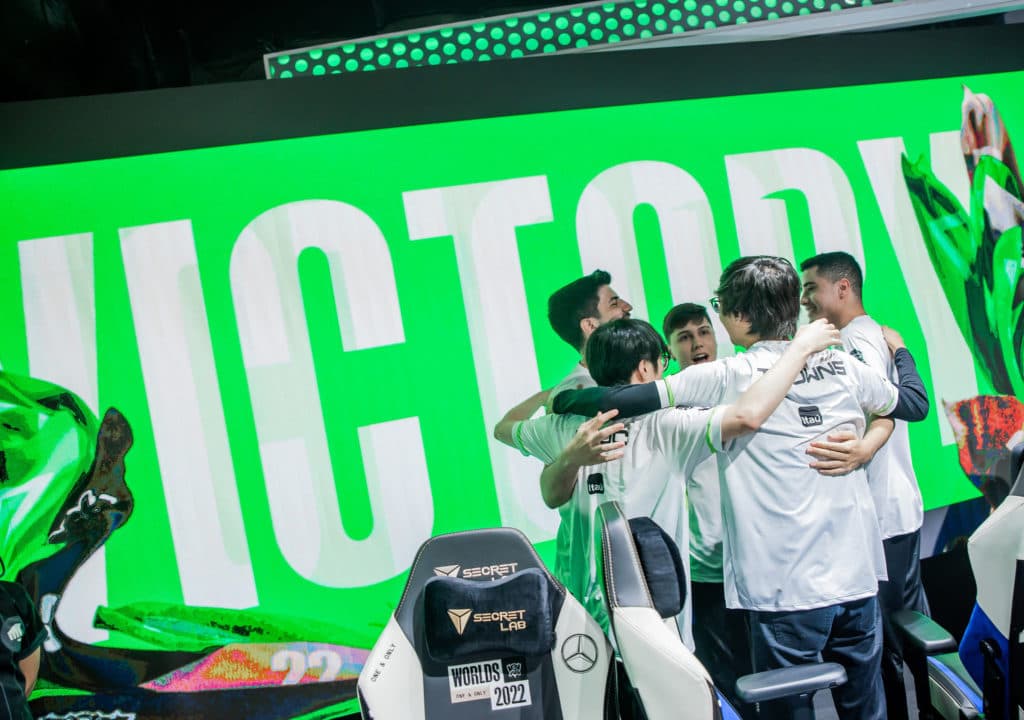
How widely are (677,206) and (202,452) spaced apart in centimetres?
174

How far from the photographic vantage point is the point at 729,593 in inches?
108

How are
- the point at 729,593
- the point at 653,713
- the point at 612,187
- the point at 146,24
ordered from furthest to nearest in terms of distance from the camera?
the point at 146,24, the point at 612,187, the point at 729,593, the point at 653,713

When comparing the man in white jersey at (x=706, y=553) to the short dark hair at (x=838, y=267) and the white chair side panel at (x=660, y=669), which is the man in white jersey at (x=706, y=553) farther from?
the white chair side panel at (x=660, y=669)

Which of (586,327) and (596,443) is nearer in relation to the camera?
(596,443)

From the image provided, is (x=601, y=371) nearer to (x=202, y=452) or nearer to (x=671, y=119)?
(x=671, y=119)

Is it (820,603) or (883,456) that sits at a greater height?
(883,456)

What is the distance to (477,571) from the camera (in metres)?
1.92

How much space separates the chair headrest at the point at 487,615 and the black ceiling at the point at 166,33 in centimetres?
223

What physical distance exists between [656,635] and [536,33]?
2.24 meters

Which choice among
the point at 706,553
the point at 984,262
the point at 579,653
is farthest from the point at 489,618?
the point at 984,262

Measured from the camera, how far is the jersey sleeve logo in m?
2.72

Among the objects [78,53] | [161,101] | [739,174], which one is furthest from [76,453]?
[739,174]

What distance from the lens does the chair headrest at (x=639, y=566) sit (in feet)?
5.68

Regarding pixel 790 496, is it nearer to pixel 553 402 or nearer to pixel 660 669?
pixel 553 402
